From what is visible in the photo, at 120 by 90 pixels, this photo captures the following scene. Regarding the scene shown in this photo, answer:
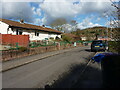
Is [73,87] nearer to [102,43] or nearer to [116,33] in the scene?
[116,33]

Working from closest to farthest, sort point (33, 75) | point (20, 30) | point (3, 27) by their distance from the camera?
1. point (33, 75)
2. point (3, 27)
3. point (20, 30)

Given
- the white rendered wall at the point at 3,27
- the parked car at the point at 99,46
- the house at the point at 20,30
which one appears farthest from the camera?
the house at the point at 20,30

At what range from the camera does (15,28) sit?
2580cm

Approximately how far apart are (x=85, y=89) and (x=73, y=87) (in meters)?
0.47

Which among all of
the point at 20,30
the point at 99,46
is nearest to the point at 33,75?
the point at 99,46

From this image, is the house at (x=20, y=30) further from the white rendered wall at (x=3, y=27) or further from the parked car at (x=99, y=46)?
the parked car at (x=99, y=46)

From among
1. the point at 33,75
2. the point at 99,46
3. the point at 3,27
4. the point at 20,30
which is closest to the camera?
the point at 33,75

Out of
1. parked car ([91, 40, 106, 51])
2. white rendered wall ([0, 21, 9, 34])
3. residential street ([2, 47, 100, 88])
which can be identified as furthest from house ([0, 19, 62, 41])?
residential street ([2, 47, 100, 88])

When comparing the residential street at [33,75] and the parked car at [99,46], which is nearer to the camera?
the residential street at [33,75]

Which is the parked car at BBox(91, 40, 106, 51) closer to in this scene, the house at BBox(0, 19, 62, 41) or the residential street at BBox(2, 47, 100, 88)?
the residential street at BBox(2, 47, 100, 88)

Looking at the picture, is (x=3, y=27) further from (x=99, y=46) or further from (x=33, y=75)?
(x=33, y=75)

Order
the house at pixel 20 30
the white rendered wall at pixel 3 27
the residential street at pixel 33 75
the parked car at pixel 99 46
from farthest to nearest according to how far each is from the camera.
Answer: the house at pixel 20 30, the white rendered wall at pixel 3 27, the parked car at pixel 99 46, the residential street at pixel 33 75

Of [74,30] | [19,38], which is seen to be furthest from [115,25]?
[74,30]

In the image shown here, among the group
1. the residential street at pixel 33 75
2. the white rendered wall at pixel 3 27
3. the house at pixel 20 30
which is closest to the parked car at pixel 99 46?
the residential street at pixel 33 75
